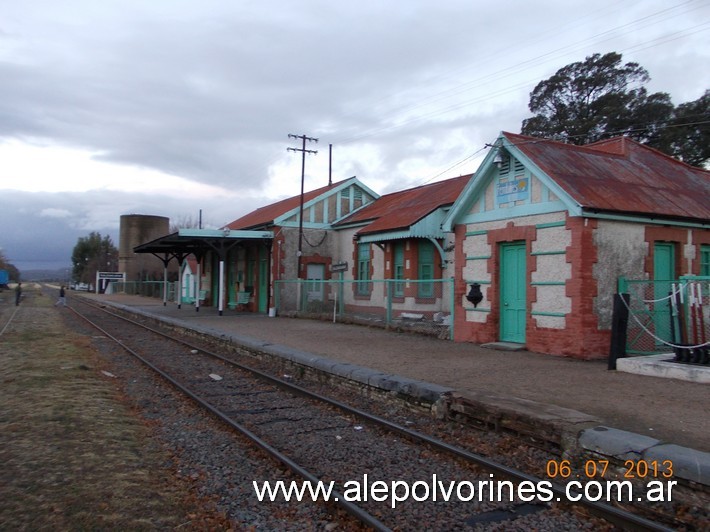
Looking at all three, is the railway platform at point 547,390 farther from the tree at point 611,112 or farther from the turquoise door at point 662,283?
the tree at point 611,112

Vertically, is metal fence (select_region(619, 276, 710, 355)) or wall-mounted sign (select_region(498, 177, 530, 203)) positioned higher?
wall-mounted sign (select_region(498, 177, 530, 203))

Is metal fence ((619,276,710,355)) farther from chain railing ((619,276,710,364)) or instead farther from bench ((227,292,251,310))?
bench ((227,292,251,310))

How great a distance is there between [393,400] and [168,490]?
4.10 metres

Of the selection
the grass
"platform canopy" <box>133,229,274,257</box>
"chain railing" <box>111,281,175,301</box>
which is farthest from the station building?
"chain railing" <box>111,281,175,301</box>

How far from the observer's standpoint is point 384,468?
5.45m

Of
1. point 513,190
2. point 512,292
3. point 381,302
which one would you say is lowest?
A: point 381,302

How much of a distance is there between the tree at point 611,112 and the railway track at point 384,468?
25784 mm

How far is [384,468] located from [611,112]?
32545 mm

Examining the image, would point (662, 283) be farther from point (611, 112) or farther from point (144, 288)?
point (144, 288)

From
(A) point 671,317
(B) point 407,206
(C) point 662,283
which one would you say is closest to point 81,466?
(A) point 671,317

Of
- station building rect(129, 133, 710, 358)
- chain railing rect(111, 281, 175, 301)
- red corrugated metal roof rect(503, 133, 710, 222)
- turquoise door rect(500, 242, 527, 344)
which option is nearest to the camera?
station building rect(129, 133, 710, 358)

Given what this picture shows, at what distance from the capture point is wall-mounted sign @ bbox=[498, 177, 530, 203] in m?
12.0

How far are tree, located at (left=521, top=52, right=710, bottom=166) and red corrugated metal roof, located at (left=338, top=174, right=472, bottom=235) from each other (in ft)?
32.5

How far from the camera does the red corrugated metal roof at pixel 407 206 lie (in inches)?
789
